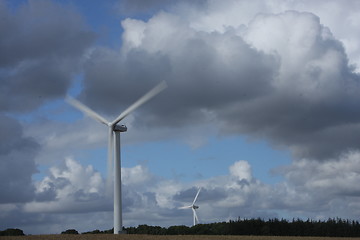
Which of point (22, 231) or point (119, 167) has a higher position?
point (119, 167)

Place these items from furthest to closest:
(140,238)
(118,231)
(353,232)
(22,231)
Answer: (22,231) < (353,232) < (118,231) < (140,238)

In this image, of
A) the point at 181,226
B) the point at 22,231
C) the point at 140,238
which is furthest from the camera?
the point at 181,226

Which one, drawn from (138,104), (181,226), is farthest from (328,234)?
(138,104)

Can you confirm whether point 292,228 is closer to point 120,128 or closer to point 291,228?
point 291,228

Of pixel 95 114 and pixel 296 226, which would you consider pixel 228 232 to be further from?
pixel 95 114

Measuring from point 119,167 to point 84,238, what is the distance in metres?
23.1

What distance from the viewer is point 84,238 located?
96.7 m

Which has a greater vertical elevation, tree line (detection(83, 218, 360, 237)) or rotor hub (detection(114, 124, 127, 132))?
rotor hub (detection(114, 124, 127, 132))

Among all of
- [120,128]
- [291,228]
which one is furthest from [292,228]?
[120,128]

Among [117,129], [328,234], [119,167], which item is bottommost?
[328,234]

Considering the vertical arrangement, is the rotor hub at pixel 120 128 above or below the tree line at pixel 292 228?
above

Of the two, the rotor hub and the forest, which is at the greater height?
the rotor hub

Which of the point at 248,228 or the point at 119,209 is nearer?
the point at 119,209

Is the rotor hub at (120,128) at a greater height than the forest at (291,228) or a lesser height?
greater
